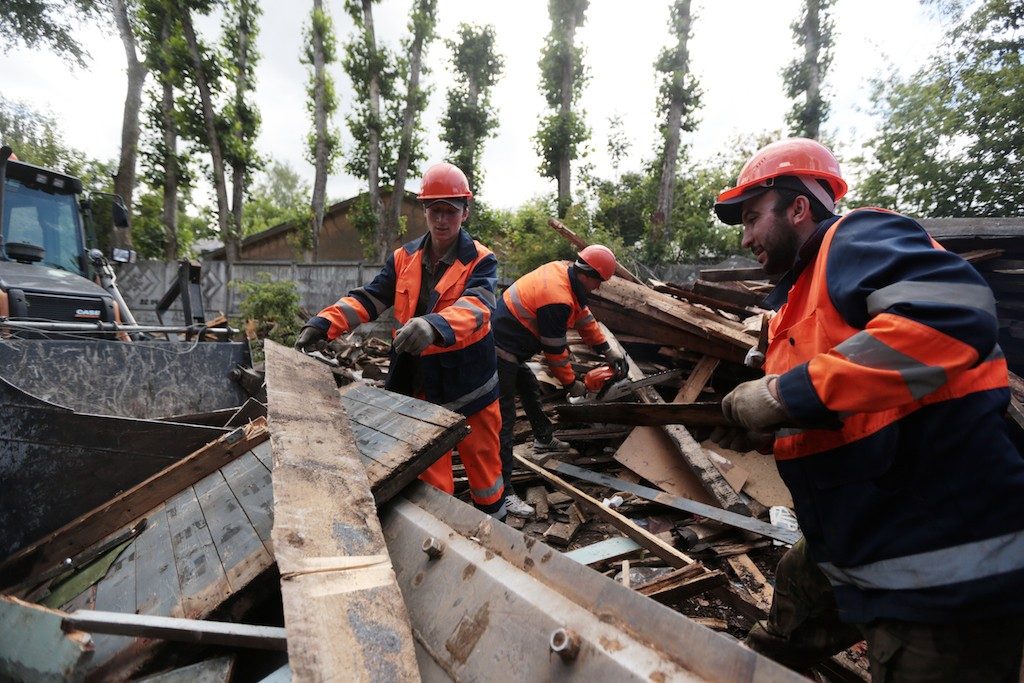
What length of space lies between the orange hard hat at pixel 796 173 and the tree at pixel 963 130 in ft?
53.9

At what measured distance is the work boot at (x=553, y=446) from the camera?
485 centimetres

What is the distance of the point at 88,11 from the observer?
15.5 meters

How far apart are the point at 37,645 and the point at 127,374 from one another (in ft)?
9.18

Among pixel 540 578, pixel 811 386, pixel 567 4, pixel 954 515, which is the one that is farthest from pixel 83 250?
pixel 567 4

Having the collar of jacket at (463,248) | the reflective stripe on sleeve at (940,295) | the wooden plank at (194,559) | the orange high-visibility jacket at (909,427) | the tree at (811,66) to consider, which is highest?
the tree at (811,66)

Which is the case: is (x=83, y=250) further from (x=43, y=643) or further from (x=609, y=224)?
(x=609, y=224)

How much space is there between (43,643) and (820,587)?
241 cm

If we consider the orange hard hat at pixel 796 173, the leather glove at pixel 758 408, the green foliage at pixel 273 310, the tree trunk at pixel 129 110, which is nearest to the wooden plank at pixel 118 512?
the leather glove at pixel 758 408

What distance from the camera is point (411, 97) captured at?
17000mm

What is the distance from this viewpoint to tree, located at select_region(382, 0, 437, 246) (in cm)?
1644

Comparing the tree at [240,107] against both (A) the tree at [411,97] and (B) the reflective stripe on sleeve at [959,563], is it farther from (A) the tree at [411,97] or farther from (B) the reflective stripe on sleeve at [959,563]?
(B) the reflective stripe on sleeve at [959,563]

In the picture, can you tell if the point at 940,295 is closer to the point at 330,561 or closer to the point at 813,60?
the point at 330,561

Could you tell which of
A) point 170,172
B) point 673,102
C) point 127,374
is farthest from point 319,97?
point 127,374

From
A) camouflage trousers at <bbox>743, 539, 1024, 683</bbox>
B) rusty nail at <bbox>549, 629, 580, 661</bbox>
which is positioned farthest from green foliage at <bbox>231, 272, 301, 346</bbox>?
camouflage trousers at <bbox>743, 539, 1024, 683</bbox>
